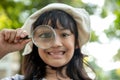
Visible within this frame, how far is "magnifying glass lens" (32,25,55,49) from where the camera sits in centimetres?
257

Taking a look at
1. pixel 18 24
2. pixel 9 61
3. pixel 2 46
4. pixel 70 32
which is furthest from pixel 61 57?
pixel 9 61

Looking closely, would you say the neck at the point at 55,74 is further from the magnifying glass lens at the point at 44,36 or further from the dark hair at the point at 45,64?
the magnifying glass lens at the point at 44,36

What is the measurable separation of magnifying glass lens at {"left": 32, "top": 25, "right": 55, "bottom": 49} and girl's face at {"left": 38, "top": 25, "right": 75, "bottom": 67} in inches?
5.3

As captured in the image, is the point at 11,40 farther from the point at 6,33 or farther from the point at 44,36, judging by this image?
the point at 44,36

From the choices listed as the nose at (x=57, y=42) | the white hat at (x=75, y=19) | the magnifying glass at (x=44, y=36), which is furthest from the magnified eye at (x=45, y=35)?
the white hat at (x=75, y=19)

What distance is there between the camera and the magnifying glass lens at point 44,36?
257 centimetres

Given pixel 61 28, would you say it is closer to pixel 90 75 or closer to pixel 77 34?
pixel 77 34

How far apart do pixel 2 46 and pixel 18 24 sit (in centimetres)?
436

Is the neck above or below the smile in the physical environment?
below

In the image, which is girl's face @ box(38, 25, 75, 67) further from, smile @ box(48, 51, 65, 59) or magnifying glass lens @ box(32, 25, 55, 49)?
magnifying glass lens @ box(32, 25, 55, 49)

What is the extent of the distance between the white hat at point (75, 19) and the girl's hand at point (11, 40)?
16cm

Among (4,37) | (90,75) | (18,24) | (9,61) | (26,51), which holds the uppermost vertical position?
(4,37)

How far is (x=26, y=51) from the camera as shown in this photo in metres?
2.94

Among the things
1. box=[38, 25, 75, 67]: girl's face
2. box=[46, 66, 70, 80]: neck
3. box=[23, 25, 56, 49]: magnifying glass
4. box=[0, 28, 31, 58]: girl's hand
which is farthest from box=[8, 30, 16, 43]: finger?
box=[46, 66, 70, 80]: neck
